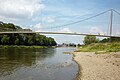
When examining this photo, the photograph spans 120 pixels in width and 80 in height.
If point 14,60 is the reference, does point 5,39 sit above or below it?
above

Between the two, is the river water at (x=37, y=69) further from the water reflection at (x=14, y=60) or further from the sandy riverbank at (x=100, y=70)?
the sandy riverbank at (x=100, y=70)

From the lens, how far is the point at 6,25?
12438cm

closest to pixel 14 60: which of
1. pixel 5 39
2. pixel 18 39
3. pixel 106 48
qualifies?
pixel 106 48

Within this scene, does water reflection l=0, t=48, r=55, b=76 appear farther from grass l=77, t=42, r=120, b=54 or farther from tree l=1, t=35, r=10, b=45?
tree l=1, t=35, r=10, b=45

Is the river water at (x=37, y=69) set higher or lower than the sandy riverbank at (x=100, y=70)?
lower

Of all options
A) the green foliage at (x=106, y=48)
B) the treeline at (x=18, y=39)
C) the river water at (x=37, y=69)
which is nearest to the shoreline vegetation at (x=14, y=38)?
the treeline at (x=18, y=39)

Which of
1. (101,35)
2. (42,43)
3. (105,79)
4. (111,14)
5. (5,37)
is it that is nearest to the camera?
(105,79)

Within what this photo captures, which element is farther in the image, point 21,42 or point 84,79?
point 21,42

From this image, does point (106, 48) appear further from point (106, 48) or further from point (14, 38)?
point (14, 38)

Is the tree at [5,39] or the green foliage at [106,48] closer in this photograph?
the green foliage at [106,48]

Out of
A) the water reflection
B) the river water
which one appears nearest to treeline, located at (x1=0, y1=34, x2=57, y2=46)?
the water reflection

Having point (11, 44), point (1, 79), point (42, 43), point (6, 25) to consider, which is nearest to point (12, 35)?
point (11, 44)

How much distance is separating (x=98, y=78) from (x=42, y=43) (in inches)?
5616

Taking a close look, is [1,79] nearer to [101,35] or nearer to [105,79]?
[105,79]
